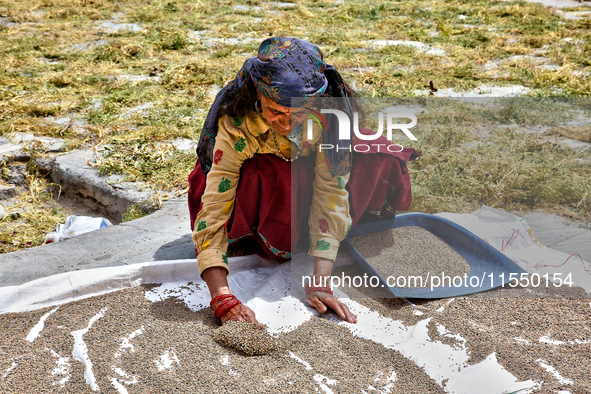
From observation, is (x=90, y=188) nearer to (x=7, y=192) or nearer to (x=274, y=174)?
(x=7, y=192)

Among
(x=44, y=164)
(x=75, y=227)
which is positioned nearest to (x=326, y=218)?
(x=75, y=227)

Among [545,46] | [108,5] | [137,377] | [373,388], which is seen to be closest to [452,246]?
[373,388]

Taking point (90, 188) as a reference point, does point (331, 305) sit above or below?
above

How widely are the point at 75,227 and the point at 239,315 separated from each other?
1.27 m

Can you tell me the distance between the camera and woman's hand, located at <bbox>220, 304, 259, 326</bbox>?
5.44ft

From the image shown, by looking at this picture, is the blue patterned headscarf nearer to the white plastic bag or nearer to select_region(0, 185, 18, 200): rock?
the white plastic bag

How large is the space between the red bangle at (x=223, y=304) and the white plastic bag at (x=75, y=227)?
1.09m

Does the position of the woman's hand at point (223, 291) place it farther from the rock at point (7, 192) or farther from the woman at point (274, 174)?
the rock at point (7, 192)

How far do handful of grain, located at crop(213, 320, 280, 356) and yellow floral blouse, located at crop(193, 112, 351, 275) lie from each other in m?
0.23

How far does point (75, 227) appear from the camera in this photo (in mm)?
2504

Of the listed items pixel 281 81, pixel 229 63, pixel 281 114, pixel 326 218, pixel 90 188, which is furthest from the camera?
pixel 229 63

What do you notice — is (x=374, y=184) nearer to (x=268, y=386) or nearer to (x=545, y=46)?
(x=268, y=386)

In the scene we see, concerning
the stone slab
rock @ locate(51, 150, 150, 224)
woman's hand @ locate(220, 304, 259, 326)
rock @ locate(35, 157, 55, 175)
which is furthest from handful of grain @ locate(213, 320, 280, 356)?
rock @ locate(35, 157, 55, 175)

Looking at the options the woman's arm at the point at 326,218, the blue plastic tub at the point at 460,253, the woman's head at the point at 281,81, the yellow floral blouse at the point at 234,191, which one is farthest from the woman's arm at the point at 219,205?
the blue plastic tub at the point at 460,253
